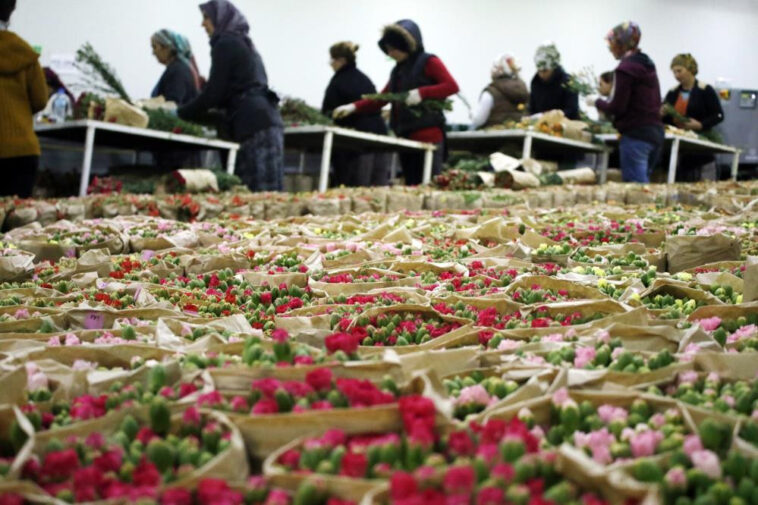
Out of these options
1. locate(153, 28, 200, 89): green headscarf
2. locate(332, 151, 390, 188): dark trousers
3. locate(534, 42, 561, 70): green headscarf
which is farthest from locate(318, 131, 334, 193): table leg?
locate(534, 42, 561, 70): green headscarf

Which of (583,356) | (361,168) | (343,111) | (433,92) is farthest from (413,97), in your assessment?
(583,356)

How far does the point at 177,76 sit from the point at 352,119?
1.80 metres

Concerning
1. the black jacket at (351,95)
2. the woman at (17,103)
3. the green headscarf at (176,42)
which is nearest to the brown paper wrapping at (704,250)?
the woman at (17,103)

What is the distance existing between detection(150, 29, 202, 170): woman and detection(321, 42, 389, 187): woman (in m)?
1.45

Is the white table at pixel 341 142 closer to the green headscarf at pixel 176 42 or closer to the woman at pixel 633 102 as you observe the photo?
the green headscarf at pixel 176 42

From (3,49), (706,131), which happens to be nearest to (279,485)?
(3,49)

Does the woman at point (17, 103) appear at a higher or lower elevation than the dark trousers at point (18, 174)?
higher

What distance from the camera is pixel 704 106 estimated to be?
9.48 m

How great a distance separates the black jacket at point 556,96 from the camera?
31.8ft

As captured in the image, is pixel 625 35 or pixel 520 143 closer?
pixel 625 35

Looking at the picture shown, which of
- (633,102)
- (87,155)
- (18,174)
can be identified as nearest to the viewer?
(18,174)

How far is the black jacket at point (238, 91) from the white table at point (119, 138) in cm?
26

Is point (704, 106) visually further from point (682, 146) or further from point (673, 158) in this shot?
point (673, 158)

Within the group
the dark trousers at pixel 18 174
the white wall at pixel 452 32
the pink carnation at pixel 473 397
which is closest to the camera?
the pink carnation at pixel 473 397
